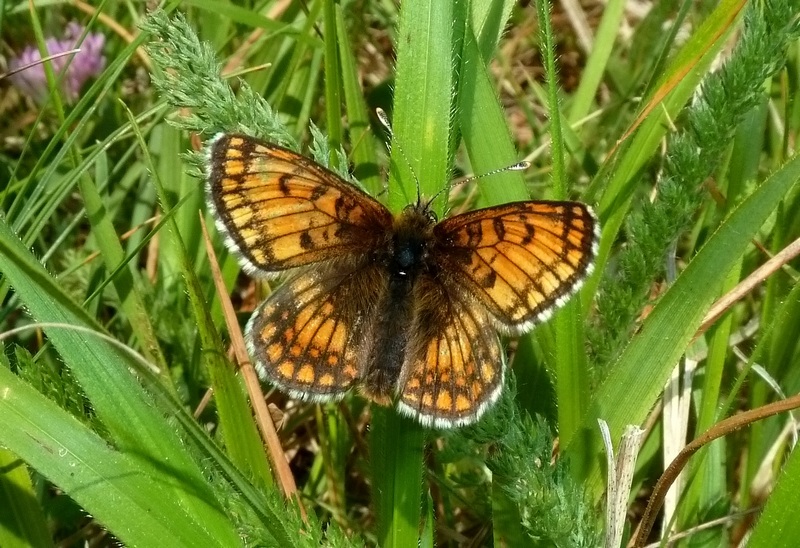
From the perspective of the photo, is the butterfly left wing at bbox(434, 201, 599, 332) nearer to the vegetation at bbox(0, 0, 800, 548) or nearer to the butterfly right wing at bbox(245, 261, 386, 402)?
the vegetation at bbox(0, 0, 800, 548)

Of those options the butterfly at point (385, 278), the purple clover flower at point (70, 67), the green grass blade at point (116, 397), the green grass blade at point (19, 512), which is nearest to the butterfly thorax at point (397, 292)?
the butterfly at point (385, 278)

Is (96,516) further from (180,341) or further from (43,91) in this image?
(43,91)

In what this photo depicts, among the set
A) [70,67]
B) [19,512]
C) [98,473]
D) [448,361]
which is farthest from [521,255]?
[70,67]

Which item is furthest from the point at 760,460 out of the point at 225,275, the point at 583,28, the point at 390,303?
the point at 583,28

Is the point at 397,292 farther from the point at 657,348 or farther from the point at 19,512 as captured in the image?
the point at 19,512

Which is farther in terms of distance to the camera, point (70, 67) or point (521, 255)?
point (70, 67)

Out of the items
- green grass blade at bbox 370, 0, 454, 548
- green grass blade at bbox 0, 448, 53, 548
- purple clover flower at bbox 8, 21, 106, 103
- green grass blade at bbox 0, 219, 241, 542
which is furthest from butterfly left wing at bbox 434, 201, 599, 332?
purple clover flower at bbox 8, 21, 106, 103

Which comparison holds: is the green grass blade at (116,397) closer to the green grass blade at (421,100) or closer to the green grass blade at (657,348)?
the green grass blade at (421,100)

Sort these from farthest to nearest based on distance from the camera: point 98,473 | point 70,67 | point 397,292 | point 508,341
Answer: point 70,67 < point 508,341 < point 397,292 < point 98,473
